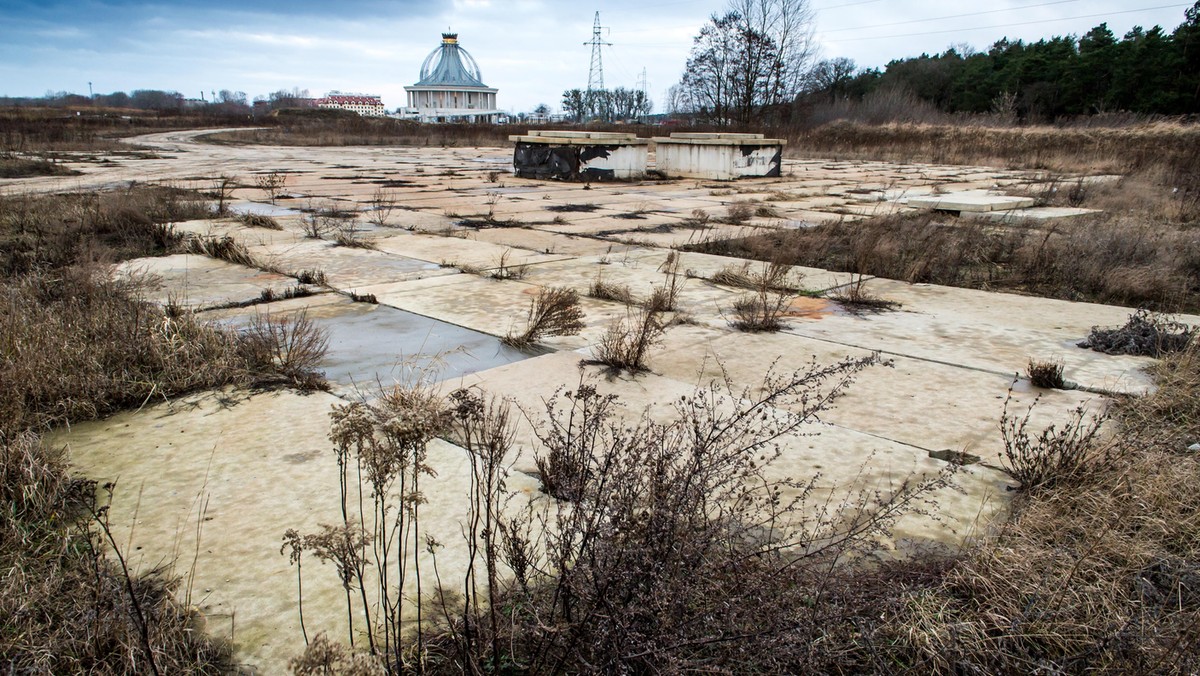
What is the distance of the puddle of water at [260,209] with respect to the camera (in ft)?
29.9

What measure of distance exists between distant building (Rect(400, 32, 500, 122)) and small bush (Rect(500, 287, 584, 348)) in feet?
335

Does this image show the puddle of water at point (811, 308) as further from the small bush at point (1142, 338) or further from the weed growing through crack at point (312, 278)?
the weed growing through crack at point (312, 278)

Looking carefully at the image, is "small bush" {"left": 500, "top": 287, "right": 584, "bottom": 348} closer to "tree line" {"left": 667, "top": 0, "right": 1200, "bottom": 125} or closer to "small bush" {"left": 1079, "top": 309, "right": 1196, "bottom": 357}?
"small bush" {"left": 1079, "top": 309, "right": 1196, "bottom": 357}

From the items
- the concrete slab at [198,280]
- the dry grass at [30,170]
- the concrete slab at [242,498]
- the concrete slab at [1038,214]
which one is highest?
the dry grass at [30,170]

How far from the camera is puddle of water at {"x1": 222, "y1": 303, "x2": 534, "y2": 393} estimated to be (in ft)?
11.9

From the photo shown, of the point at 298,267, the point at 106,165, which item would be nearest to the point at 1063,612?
the point at 298,267

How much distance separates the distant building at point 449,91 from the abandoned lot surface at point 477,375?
99.7 metres

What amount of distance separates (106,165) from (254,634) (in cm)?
1838

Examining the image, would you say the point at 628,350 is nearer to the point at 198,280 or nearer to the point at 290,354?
the point at 290,354

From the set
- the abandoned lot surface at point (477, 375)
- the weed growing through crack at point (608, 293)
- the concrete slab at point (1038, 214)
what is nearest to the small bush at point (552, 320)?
the abandoned lot surface at point (477, 375)

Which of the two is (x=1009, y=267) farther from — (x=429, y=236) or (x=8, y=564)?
(x=8, y=564)

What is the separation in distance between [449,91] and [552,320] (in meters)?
113

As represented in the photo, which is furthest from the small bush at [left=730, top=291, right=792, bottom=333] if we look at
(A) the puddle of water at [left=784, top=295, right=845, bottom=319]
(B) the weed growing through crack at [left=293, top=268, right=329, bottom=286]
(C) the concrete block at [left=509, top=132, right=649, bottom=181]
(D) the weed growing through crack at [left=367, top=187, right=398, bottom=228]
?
(C) the concrete block at [left=509, top=132, right=649, bottom=181]

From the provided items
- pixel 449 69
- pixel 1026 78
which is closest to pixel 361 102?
pixel 449 69
